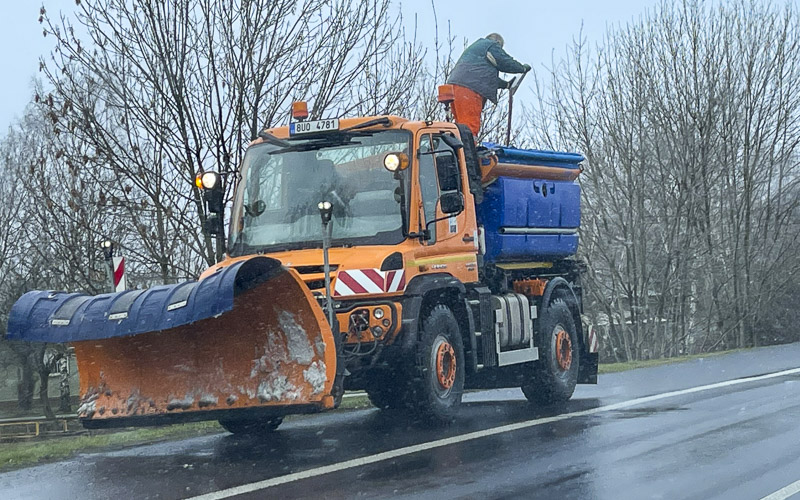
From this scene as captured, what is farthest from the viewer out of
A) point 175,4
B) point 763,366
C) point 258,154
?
point 763,366

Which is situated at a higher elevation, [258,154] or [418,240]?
[258,154]

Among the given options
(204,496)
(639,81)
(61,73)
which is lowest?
(204,496)

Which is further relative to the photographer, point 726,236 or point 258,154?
point 726,236

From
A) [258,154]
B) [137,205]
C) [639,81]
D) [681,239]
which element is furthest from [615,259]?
[258,154]

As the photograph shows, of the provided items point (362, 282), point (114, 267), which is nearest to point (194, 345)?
point (362, 282)

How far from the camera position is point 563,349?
12.9 metres

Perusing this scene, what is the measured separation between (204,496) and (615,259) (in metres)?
24.9

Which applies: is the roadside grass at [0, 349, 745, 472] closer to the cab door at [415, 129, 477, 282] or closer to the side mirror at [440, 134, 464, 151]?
the cab door at [415, 129, 477, 282]

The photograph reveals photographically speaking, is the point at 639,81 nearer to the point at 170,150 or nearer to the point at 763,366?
the point at 763,366

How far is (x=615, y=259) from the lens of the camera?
3073cm

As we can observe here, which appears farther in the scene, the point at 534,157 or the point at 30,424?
the point at 30,424

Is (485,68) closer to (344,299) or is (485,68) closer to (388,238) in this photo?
(388,238)

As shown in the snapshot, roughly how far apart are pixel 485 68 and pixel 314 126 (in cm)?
326

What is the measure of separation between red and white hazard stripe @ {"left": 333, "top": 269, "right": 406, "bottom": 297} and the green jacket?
4024 millimetres
